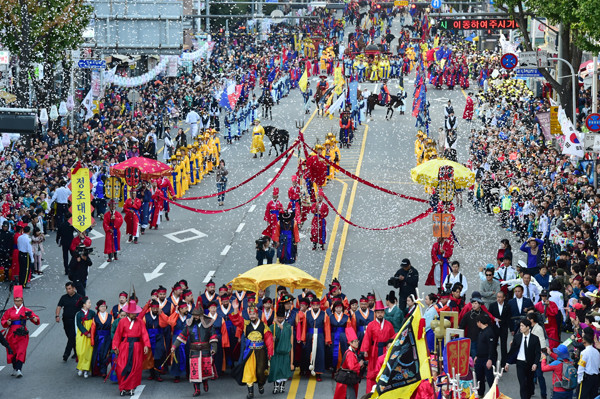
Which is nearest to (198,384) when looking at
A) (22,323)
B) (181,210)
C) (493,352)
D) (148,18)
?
(22,323)

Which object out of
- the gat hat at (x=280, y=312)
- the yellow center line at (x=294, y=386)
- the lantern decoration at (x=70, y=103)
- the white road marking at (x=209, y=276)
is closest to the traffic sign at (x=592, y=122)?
the white road marking at (x=209, y=276)

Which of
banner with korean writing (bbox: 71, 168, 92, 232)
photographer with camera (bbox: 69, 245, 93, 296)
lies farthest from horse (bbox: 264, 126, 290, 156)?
photographer with camera (bbox: 69, 245, 93, 296)

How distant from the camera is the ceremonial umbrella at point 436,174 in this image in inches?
1098

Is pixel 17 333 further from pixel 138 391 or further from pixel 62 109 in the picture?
pixel 62 109

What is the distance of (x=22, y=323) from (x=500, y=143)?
21461 millimetres

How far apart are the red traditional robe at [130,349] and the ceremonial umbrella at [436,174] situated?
10.9 m

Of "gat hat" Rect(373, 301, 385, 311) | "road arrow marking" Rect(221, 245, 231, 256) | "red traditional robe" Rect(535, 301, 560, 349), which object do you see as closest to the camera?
"gat hat" Rect(373, 301, 385, 311)

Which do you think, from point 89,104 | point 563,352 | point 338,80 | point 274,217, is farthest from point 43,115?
point 563,352

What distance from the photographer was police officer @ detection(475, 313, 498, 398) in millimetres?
18109

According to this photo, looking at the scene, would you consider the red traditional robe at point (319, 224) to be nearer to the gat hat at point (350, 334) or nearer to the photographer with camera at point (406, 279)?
the photographer with camera at point (406, 279)

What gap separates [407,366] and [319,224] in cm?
1329

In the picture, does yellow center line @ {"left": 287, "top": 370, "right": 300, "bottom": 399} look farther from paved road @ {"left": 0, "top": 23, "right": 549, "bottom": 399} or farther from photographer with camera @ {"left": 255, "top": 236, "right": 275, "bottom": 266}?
photographer with camera @ {"left": 255, "top": 236, "right": 275, "bottom": 266}

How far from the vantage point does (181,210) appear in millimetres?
34156

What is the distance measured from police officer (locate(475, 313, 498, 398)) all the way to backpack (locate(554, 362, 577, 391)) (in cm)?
153
